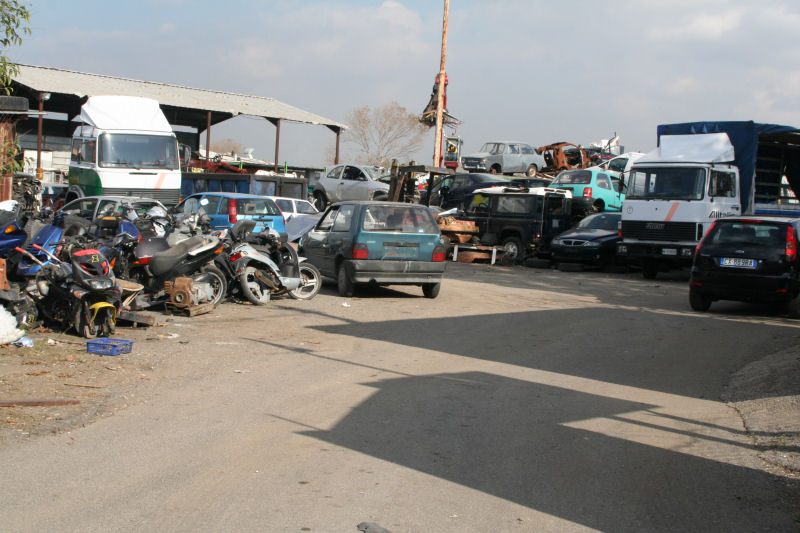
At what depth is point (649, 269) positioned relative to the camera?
65.6 feet

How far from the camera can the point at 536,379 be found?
8.48 meters

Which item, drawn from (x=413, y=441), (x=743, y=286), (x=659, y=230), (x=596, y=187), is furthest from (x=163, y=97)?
(x=413, y=441)

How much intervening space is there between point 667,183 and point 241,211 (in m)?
10.8

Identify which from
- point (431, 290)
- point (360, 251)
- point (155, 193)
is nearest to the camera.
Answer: point (360, 251)

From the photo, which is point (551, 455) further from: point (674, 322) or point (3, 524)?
point (674, 322)

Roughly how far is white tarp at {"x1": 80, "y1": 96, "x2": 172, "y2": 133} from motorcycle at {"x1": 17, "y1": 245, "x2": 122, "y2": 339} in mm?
13721

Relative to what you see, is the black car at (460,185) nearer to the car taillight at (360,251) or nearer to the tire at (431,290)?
the tire at (431,290)

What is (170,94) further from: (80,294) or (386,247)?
(80,294)

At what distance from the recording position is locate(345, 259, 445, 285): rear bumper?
1387cm

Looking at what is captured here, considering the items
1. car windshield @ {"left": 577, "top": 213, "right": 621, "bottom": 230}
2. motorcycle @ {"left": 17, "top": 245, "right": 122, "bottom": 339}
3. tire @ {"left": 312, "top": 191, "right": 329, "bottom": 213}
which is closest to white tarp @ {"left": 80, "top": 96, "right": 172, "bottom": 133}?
tire @ {"left": 312, "top": 191, "right": 329, "bottom": 213}

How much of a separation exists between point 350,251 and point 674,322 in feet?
18.9

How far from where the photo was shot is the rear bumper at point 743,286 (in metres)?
13.0

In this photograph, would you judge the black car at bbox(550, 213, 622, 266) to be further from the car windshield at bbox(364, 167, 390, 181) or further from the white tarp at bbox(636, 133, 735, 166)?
the car windshield at bbox(364, 167, 390, 181)

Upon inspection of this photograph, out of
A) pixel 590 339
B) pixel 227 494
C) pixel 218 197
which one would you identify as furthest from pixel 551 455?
pixel 218 197
